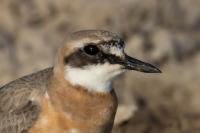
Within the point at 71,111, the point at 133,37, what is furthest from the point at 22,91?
the point at 133,37

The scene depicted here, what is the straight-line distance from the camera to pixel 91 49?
862 cm

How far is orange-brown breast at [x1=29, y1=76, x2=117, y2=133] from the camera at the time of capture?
877cm

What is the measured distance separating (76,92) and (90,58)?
1.47 feet

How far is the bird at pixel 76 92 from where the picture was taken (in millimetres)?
8602

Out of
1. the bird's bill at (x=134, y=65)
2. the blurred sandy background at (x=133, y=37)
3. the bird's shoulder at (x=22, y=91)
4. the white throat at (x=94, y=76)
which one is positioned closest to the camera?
the white throat at (x=94, y=76)

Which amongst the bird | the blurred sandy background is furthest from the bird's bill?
the blurred sandy background

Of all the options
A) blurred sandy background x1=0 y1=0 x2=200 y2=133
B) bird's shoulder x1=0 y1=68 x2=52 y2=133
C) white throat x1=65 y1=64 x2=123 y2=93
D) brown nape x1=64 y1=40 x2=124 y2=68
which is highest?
brown nape x1=64 y1=40 x2=124 y2=68

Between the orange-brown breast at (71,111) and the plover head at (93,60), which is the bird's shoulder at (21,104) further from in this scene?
the plover head at (93,60)

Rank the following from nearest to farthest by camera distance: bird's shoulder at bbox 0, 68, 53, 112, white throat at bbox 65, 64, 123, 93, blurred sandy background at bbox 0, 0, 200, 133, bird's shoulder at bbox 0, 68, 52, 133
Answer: white throat at bbox 65, 64, 123, 93 < bird's shoulder at bbox 0, 68, 52, 133 < bird's shoulder at bbox 0, 68, 53, 112 < blurred sandy background at bbox 0, 0, 200, 133

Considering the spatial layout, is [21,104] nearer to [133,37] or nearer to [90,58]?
[90,58]

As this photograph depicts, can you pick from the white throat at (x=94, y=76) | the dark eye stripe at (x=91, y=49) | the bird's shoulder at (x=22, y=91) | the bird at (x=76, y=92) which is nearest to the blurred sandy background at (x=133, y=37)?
the bird's shoulder at (x=22, y=91)

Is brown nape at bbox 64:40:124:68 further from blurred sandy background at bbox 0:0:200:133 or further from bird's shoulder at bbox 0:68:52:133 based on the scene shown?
blurred sandy background at bbox 0:0:200:133

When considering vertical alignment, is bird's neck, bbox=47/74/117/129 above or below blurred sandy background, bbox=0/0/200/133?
above

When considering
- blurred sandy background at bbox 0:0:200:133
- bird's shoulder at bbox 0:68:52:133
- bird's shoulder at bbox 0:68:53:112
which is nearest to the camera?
bird's shoulder at bbox 0:68:52:133
